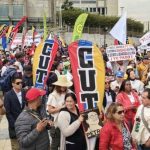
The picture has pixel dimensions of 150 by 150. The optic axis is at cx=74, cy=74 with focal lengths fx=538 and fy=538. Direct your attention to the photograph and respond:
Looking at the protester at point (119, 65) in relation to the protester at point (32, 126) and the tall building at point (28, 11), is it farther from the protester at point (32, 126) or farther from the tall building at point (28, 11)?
the tall building at point (28, 11)

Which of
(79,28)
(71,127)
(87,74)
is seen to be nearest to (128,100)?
(87,74)

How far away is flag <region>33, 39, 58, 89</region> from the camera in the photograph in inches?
392

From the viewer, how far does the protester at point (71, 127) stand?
649cm

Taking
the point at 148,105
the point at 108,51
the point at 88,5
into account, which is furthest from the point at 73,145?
the point at 88,5

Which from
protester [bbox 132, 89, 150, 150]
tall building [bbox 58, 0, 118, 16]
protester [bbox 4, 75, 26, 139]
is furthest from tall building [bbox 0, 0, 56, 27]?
protester [bbox 132, 89, 150, 150]

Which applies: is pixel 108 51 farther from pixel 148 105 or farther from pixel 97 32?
pixel 97 32

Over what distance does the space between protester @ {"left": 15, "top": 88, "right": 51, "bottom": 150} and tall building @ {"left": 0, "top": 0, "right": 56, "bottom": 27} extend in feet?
213

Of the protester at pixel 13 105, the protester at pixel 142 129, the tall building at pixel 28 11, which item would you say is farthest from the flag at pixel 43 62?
the tall building at pixel 28 11

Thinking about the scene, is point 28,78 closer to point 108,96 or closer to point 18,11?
point 108,96

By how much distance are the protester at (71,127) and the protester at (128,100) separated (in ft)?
5.38

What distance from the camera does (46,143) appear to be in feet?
21.3

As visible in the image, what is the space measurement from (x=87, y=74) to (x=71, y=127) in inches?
33.4

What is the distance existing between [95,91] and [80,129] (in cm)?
61

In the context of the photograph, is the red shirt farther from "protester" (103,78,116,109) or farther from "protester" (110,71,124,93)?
"protester" (110,71,124,93)
